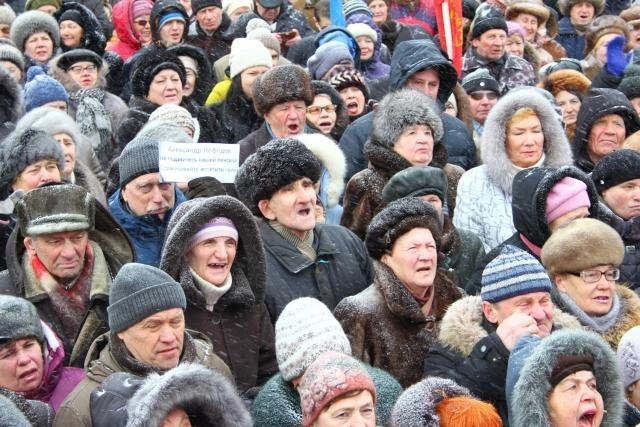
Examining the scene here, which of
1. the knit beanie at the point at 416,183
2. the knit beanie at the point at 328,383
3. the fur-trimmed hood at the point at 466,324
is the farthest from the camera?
the knit beanie at the point at 416,183

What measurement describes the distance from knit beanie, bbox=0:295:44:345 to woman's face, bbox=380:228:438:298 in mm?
1611

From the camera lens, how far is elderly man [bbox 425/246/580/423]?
509cm

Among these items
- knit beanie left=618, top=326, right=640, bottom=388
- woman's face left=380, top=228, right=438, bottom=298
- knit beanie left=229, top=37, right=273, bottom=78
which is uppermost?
knit beanie left=229, top=37, right=273, bottom=78

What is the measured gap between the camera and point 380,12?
12320 mm

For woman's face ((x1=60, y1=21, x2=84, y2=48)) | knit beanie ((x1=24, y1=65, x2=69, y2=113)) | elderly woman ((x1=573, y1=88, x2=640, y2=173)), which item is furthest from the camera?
woman's face ((x1=60, y1=21, x2=84, y2=48))

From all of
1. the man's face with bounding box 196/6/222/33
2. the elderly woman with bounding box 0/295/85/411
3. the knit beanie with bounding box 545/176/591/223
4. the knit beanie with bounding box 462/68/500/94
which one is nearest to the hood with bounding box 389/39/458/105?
the knit beanie with bounding box 462/68/500/94

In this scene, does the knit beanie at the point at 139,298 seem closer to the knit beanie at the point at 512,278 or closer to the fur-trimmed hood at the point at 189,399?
the fur-trimmed hood at the point at 189,399

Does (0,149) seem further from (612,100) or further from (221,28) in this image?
(221,28)

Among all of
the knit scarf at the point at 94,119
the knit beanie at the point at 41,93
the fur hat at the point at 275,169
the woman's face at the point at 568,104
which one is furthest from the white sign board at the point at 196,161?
the woman's face at the point at 568,104

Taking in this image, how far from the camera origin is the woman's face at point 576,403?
4660mm

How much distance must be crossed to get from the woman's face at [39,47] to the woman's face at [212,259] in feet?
17.7

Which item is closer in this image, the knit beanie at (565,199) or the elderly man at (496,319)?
the elderly man at (496,319)

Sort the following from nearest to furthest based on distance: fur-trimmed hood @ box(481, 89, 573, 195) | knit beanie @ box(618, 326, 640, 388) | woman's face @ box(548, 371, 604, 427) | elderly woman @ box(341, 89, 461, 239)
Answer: woman's face @ box(548, 371, 604, 427)
knit beanie @ box(618, 326, 640, 388)
elderly woman @ box(341, 89, 461, 239)
fur-trimmed hood @ box(481, 89, 573, 195)

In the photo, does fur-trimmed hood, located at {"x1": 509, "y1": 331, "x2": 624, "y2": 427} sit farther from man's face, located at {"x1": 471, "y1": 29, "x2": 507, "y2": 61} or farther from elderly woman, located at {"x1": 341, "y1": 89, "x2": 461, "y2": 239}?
man's face, located at {"x1": 471, "y1": 29, "x2": 507, "y2": 61}
